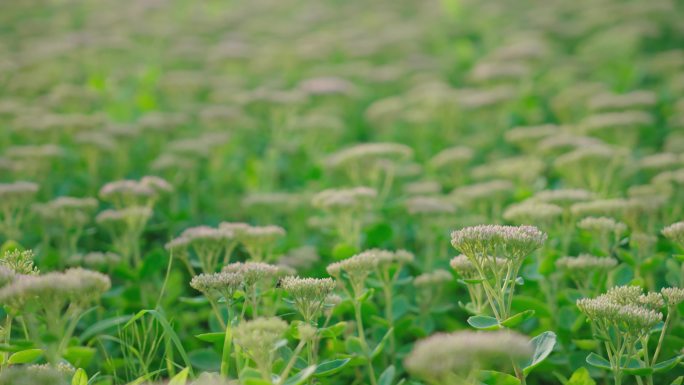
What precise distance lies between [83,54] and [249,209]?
5509 mm

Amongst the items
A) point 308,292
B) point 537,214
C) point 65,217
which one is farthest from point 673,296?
point 65,217

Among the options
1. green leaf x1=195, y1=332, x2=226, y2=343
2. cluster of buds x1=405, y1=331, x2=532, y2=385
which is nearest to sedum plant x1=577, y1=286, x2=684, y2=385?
cluster of buds x1=405, y1=331, x2=532, y2=385

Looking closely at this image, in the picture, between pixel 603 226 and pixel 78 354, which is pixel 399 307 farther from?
pixel 78 354

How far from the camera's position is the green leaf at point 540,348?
322 cm

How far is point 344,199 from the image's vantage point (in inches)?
201

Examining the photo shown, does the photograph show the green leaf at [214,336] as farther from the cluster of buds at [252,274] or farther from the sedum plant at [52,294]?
the sedum plant at [52,294]

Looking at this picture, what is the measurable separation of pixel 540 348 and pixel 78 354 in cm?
263

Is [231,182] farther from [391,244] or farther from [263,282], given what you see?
[263,282]

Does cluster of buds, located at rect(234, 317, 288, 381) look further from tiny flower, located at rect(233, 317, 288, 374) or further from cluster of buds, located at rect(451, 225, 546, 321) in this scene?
cluster of buds, located at rect(451, 225, 546, 321)

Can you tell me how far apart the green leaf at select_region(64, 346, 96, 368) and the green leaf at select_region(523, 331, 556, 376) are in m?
2.49

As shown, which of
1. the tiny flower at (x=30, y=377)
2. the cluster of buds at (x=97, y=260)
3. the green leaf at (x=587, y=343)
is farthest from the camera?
the cluster of buds at (x=97, y=260)

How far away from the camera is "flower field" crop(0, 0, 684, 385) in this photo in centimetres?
347

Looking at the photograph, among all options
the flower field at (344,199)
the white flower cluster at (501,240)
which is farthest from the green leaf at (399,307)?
the white flower cluster at (501,240)

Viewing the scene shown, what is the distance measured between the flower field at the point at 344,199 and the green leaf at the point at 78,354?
0.06 ft
